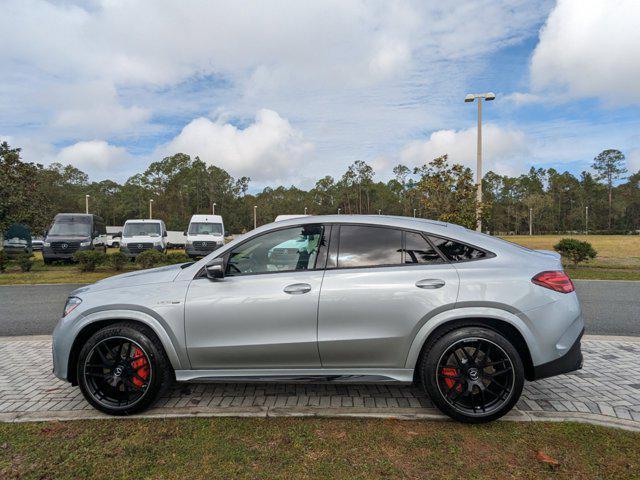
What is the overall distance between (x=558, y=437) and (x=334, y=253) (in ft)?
7.06

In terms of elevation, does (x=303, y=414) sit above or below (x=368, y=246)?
below

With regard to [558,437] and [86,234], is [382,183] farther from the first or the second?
[558,437]

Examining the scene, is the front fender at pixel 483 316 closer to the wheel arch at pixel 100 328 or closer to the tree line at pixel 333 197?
the wheel arch at pixel 100 328

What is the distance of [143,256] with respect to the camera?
14.4m

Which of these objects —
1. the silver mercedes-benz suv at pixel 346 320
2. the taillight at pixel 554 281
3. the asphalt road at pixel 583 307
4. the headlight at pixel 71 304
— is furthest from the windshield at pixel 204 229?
the taillight at pixel 554 281

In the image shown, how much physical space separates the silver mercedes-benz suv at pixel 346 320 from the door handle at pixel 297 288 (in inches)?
0.5

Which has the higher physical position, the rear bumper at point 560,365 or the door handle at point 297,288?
the door handle at point 297,288

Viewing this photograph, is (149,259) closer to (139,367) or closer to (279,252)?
(139,367)

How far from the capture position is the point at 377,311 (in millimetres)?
3125

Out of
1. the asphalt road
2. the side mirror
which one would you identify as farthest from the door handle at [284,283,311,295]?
the asphalt road

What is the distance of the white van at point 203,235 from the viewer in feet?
62.3

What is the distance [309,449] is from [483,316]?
164 centimetres

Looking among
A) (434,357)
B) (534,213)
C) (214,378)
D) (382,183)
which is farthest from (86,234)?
(534,213)

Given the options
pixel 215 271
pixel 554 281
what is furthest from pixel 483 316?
pixel 215 271
